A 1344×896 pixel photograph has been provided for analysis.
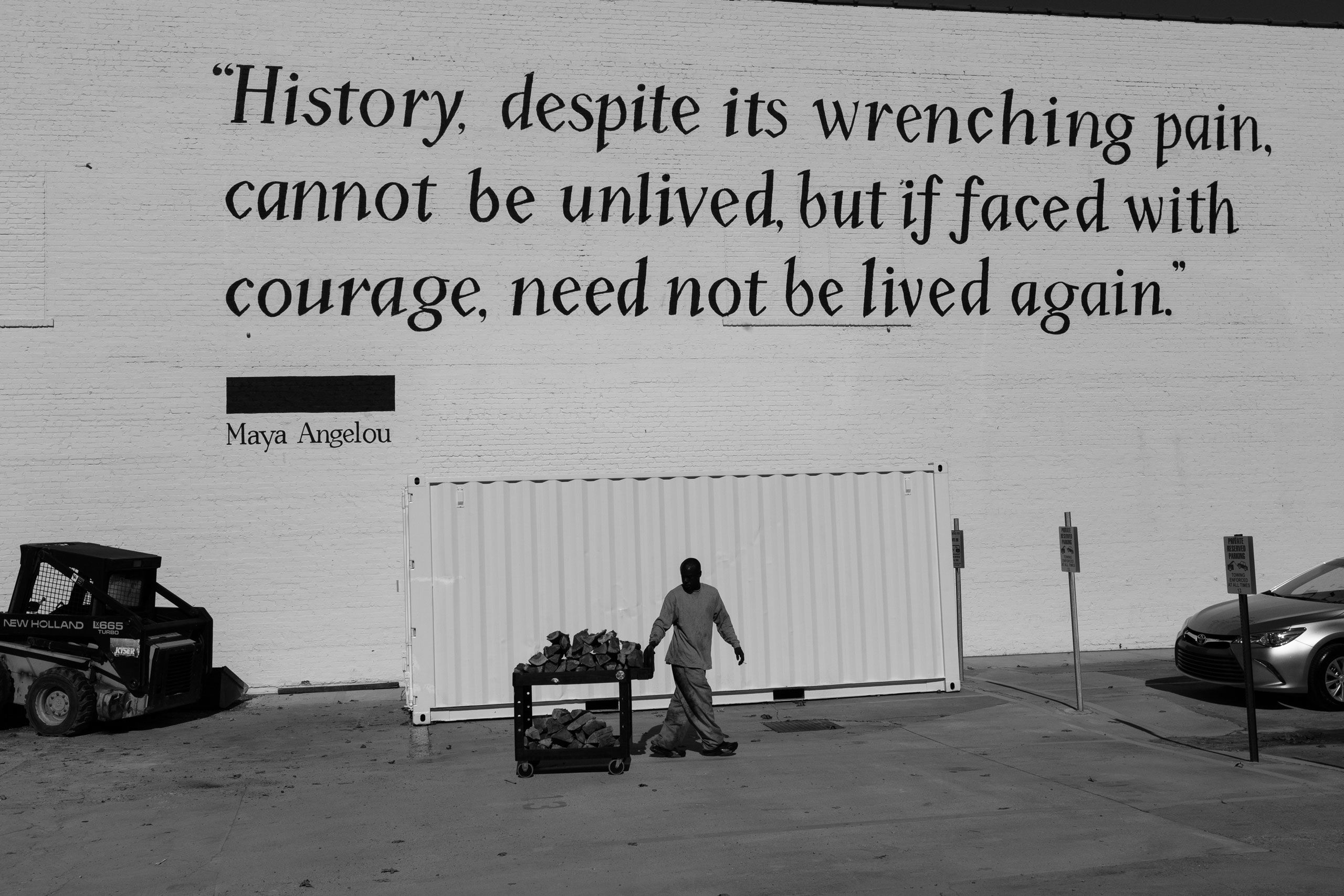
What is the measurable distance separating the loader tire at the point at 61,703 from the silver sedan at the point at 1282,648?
12.2 metres

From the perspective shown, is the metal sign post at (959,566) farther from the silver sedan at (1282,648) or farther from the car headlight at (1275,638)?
Answer: the car headlight at (1275,638)

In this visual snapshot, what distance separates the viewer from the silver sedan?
1352 cm

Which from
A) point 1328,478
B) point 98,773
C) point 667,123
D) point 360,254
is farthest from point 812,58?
point 98,773

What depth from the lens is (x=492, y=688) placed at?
1404 cm

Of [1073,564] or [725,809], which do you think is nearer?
[725,809]

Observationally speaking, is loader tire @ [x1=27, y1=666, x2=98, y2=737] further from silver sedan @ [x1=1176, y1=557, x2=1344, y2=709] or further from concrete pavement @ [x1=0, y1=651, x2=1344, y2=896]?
silver sedan @ [x1=1176, y1=557, x2=1344, y2=709]

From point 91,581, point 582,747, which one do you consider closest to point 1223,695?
point 582,747

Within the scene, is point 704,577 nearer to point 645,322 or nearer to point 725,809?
point 725,809

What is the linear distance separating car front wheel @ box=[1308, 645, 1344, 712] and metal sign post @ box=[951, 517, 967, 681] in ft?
12.5

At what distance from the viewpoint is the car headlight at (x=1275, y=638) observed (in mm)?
13656

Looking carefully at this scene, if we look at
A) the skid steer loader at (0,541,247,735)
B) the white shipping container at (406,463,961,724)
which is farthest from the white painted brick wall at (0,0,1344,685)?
the white shipping container at (406,463,961,724)

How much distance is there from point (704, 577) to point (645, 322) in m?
5.93

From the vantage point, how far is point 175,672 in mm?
14586

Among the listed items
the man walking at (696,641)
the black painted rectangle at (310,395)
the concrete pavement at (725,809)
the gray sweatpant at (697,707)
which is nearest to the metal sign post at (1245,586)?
the concrete pavement at (725,809)
